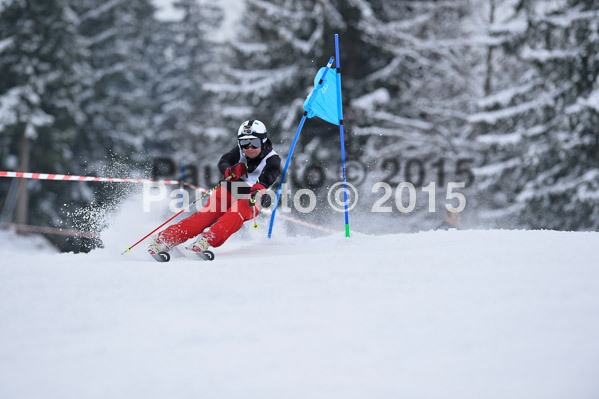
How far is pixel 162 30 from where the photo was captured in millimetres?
34875

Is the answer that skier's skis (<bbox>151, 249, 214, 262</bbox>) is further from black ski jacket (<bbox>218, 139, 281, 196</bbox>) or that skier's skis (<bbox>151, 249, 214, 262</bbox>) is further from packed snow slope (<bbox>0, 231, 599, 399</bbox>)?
black ski jacket (<bbox>218, 139, 281, 196</bbox>)

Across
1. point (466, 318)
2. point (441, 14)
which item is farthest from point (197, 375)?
point (441, 14)

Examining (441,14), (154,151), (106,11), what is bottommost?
(154,151)

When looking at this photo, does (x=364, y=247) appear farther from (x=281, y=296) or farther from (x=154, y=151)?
(x=154, y=151)

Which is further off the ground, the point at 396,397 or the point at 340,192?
the point at 340,192

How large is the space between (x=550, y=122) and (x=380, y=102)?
178 inches

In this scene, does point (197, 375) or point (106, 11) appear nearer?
point (197, 375)

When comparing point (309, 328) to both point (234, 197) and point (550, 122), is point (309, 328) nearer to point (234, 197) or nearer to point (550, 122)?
point (234, 197)

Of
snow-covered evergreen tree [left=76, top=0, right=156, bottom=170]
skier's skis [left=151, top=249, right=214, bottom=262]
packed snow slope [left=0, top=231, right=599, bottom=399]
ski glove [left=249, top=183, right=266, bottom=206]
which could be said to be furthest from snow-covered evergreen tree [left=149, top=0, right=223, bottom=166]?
packed snow slope [left=0, top=231, right=599, bottom=399]

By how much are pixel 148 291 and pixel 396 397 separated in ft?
6.01

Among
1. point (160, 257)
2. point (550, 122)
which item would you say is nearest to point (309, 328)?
point (160, 257)

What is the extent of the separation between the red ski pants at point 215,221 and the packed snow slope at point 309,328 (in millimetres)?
1113

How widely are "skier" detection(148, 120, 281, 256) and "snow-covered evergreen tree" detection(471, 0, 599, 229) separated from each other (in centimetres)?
784

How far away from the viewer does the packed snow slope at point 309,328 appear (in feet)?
8.76
